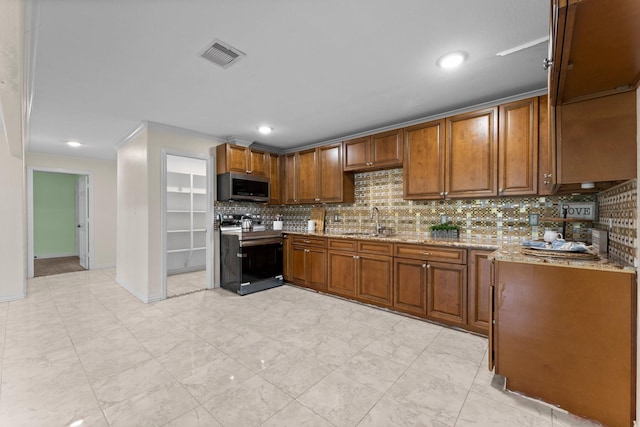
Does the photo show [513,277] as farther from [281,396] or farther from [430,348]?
[281,396]

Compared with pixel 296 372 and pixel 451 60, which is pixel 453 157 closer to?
pixel 451 60

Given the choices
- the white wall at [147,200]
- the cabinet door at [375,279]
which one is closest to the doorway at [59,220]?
the white wall at [147,200]

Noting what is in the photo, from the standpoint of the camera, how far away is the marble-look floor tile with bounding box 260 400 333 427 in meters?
1.51

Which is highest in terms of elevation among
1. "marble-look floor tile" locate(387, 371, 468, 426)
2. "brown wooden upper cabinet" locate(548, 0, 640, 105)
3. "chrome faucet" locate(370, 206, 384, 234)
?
"brown wooden upper cabinet" locate(548, 0, 640, 105)

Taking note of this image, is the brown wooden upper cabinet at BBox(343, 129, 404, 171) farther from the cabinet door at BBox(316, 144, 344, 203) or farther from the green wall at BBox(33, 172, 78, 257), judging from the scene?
the green wall at BBox(33, 172, 78, 257)

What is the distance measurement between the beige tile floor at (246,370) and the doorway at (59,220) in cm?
353

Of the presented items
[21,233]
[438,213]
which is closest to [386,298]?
[438,213]

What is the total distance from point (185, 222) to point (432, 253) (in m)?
4.95

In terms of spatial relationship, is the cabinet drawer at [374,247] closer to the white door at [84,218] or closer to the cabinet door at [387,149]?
the cabinet door at [387,149]

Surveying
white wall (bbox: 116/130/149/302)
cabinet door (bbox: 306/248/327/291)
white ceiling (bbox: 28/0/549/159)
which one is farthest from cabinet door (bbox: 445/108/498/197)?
white wall (bbox: 116/130/149/302)

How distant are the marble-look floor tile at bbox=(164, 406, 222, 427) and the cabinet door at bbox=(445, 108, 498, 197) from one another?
2.91 metres

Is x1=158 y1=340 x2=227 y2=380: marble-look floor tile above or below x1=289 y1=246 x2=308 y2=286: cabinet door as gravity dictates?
below

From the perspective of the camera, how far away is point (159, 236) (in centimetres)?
371

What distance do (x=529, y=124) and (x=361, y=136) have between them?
1916 millimetres
